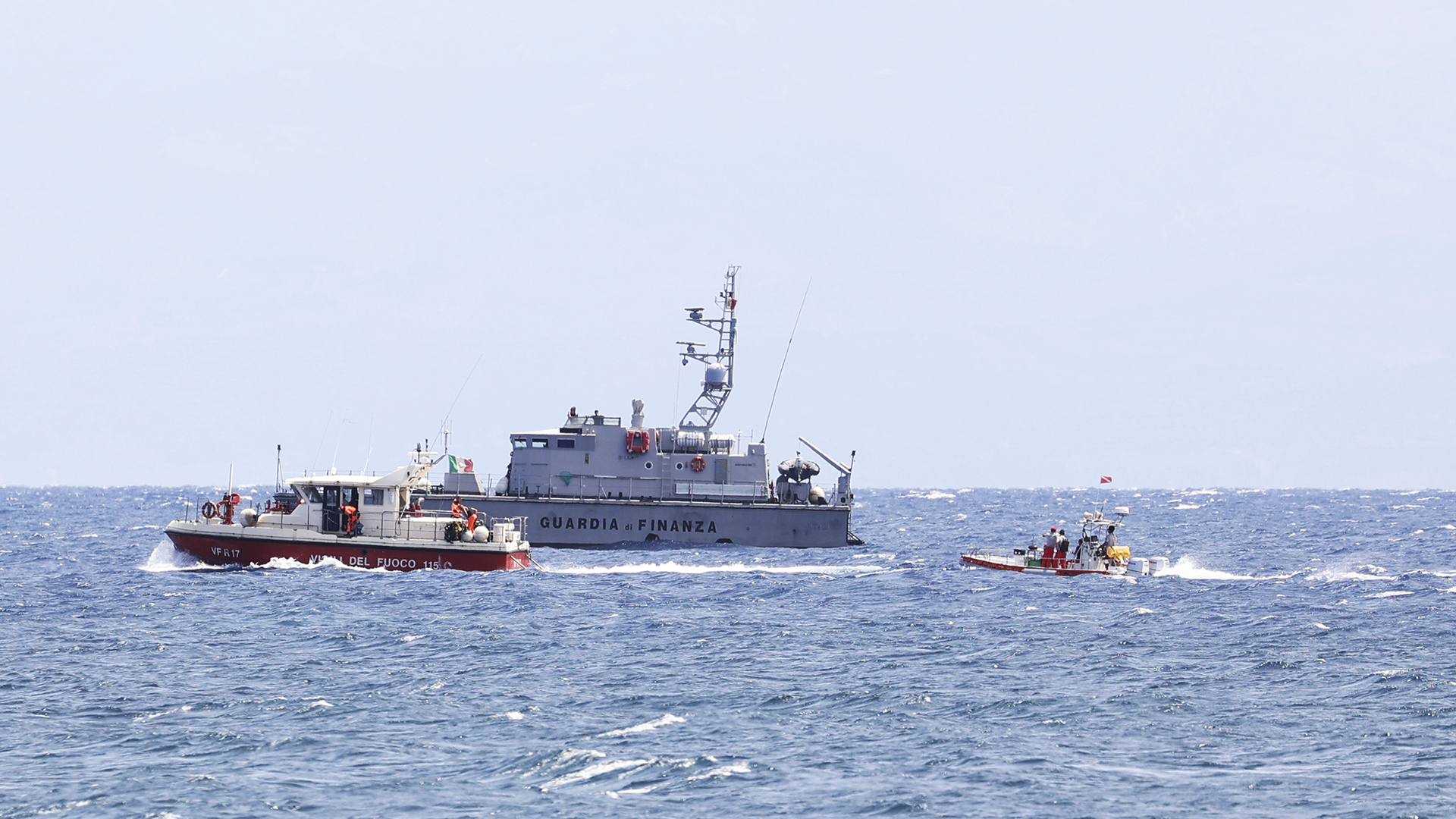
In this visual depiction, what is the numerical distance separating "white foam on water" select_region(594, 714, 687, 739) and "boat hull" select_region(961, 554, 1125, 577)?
28.4 m

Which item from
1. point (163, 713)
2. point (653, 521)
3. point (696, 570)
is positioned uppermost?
point (653, 521)

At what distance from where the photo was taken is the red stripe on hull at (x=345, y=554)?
155ft

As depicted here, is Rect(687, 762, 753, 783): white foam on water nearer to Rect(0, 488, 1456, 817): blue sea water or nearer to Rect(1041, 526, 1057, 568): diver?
Rect(0, 488, 1456, 817): blue sea water

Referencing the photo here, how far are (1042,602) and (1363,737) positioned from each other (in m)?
18.9

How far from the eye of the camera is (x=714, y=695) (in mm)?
27797

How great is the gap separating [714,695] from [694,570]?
24.6 metres

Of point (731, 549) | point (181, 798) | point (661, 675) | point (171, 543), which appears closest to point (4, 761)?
point (181, 798)

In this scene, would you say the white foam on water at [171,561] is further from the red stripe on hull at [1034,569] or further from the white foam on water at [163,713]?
the red stripe on hull at [1034,569]

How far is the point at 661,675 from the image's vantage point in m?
29.8

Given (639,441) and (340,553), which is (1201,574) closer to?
(639,441)

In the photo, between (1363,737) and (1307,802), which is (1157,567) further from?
(1307,802)

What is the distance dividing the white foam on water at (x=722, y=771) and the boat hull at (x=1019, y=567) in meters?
31.0

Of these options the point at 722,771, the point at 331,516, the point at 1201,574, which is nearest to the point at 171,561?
the point at 331,516

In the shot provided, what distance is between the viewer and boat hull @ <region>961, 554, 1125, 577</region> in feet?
168
